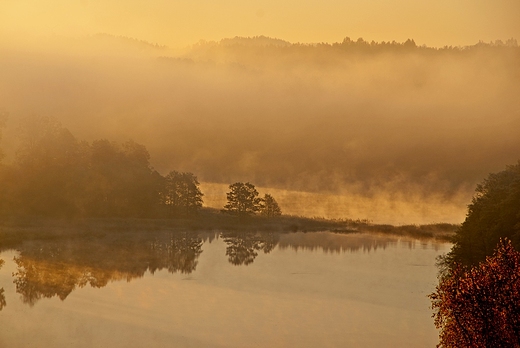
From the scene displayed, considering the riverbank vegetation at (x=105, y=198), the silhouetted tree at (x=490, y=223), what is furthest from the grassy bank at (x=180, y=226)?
the silhouetted tree at (x=490, y=223)

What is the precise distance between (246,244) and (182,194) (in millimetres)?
24602

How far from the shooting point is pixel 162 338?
43.7 meters

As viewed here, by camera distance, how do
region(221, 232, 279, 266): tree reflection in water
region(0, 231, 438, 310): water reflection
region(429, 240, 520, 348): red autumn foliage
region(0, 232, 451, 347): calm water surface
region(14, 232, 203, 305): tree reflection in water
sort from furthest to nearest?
region(221, 232, 279, 266): tree reflection in water, region(0, 231, 438, 310): water reflection, region(14, 232, 203, 305): tree reflection in water, region(0, 232, 451, 347): calm water surface, region(429, 240, 520, 348): red autumn foliage

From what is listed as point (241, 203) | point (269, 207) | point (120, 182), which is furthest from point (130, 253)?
point (269, 207)

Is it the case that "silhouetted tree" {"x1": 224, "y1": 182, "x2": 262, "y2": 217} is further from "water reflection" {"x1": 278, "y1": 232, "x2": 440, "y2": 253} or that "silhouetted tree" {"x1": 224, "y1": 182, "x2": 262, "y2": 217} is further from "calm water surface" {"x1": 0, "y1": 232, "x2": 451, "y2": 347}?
"calm water surface" {"x1": 0, "y1": 232, "x2": 451, "y2": 347}

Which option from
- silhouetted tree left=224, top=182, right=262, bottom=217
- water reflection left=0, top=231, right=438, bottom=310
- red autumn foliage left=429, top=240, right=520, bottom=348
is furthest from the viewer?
silhouetted tree left=224, top=182, right=262, bottom=217

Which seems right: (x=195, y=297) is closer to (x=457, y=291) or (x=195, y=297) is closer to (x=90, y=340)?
(x=90, y=340)

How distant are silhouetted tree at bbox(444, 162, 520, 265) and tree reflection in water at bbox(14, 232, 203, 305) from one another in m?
28.4

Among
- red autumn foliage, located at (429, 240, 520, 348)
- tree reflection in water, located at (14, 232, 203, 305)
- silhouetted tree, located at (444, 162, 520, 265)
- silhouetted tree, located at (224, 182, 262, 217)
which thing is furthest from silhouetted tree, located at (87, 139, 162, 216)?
red autumn foliage, located at (429, 240, 520, 348)

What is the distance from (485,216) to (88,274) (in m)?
35.5

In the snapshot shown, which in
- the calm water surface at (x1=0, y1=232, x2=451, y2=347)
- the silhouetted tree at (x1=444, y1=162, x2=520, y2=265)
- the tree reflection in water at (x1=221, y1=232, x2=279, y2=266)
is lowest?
the calm water surface at (x1=0, y1=232, x2=451, y2=347)

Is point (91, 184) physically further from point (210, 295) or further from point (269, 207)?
point (210, 295)

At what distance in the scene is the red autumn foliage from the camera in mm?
26562

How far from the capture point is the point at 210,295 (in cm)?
5834
